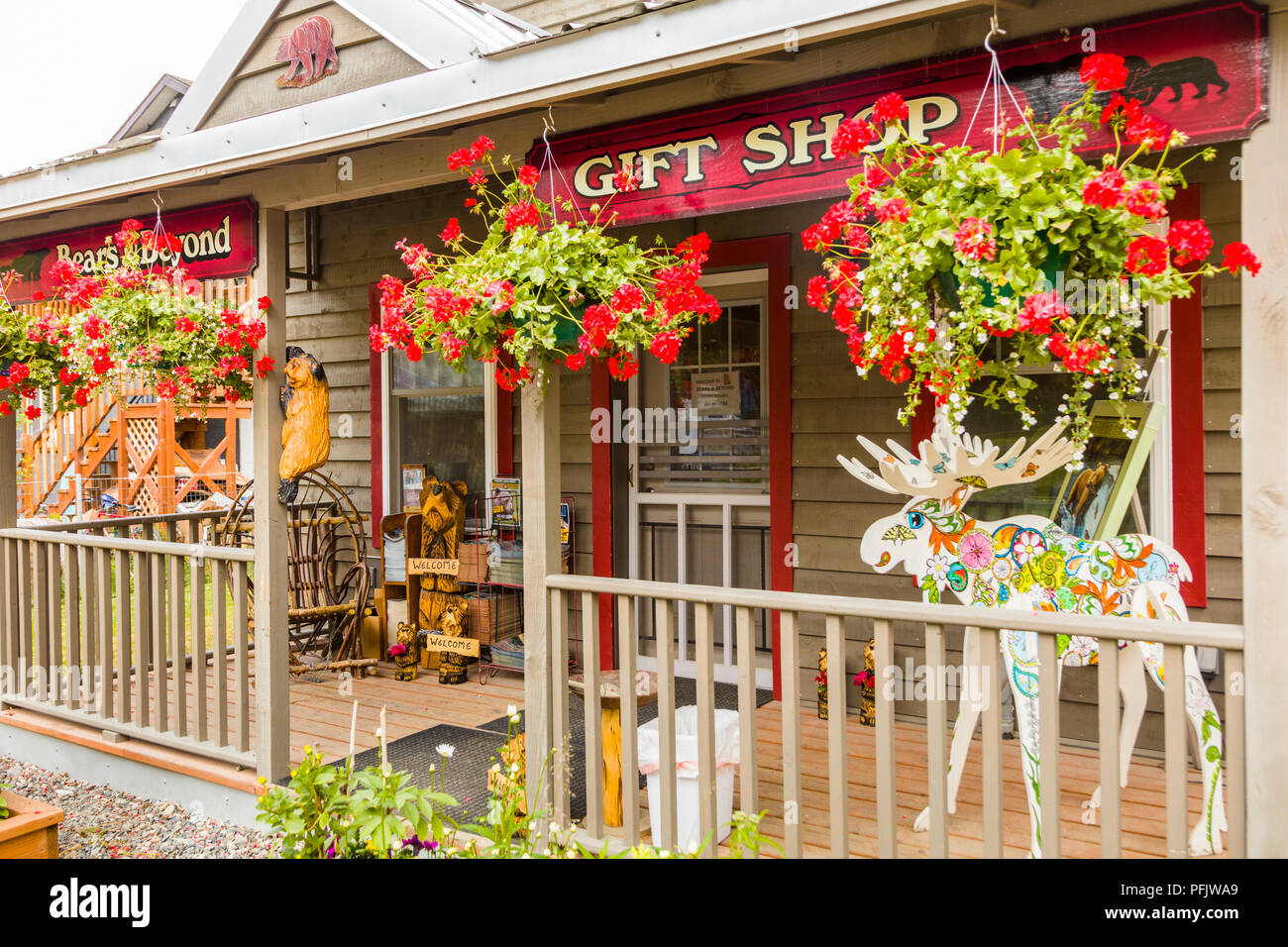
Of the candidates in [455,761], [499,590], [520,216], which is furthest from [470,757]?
[520,216]

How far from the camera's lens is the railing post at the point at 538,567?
300 centimetres

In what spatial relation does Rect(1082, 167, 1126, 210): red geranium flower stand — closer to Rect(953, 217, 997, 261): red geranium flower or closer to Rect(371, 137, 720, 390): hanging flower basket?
Rect(953, 217, 997, 261): red geranium flower

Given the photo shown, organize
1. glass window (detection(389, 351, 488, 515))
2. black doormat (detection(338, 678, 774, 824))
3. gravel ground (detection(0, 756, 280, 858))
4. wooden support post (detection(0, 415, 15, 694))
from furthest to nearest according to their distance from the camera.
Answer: glass window (detection(389, 351, 488, 515)), wooden support post (detection(0, 415, 15, 694)), gravel ground (detection(0, 756, 280, 858)), black doormat (detection(338, 678, 774, 824))

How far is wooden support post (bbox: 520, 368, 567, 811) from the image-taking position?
300 centimetres

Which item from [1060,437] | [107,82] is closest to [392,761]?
[1060,437]

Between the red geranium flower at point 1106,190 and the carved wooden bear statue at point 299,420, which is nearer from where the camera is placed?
the red geranium flower at point 1106,190

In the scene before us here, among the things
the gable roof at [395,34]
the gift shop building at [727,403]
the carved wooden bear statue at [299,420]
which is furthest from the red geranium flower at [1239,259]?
the carved wooden bear statue at [299,420]

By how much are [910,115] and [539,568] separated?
5.47ft

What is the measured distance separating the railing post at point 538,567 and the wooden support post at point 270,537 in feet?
3.97

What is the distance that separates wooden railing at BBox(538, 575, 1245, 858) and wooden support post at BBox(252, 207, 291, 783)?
48.7 inches

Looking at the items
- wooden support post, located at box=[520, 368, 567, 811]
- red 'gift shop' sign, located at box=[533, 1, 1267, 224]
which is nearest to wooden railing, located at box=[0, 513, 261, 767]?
wooden support post, located at box=[520, 368, 567, 811]

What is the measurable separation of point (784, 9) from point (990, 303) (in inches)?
36.7

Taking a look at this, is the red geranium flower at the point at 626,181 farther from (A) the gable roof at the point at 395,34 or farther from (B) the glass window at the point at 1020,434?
(B) the glass window at the point at 1020,434
